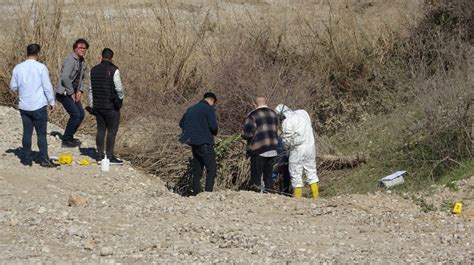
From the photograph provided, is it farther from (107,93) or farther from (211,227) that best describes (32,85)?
(211,227)

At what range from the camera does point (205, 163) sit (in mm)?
11844

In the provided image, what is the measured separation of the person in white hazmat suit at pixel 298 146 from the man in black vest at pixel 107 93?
239 centimetres

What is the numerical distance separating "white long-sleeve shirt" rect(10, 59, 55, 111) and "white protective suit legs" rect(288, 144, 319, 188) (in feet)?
11.4

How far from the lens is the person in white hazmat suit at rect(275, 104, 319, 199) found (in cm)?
1195

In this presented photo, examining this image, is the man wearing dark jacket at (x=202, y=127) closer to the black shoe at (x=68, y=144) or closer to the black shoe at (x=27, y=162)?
the black shoe at (x=27, y=162)

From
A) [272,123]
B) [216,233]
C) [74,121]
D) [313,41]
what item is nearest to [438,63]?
[313,41]

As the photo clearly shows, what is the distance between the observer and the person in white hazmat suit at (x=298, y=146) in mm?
11945

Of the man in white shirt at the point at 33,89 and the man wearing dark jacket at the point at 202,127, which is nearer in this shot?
the man in white shirt at the point at 33,89

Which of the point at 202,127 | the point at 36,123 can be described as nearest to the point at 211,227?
the point at 202,127

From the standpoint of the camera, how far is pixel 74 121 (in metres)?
13.1

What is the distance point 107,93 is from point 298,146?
2.82 metres

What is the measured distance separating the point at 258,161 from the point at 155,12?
714cm

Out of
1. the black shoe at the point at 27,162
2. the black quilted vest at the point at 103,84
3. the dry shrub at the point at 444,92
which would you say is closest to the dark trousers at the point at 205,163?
the black quilted vest at the point at 103,84

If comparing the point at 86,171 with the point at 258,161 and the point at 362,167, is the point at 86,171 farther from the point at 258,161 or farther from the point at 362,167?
the point at 362,167
